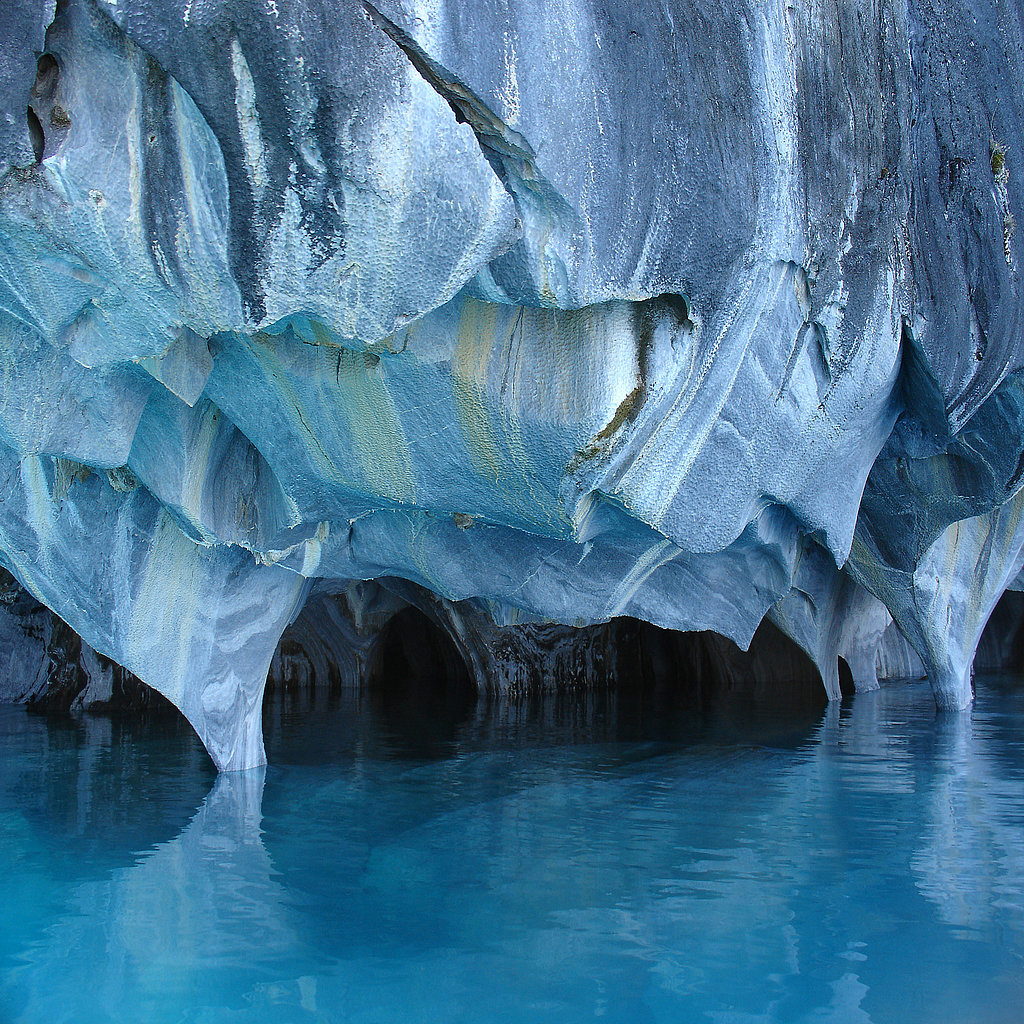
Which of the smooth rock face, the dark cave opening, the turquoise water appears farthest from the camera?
the dark cave opening

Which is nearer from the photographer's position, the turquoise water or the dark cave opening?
the turquoise water

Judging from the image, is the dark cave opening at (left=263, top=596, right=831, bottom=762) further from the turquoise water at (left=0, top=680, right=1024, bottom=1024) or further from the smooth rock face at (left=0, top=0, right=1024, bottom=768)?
the smooth rock face at (left=0, top=0, right=1024, bottom=768)

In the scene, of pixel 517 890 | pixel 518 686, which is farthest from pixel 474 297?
pixel 518 686

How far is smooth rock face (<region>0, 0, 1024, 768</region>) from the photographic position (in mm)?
2812

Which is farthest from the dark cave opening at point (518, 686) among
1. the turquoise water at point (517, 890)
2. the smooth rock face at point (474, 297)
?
the smooth rock face at point (474, 297)

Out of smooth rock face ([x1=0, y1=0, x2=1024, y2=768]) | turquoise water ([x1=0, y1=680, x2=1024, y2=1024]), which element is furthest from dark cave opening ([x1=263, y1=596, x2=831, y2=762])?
smooth rock face ([x1=0, y1=0, x2=1024, y2=768])

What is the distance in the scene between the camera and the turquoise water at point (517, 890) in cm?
256

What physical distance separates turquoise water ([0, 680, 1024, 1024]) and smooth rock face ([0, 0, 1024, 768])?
1270 millimetres

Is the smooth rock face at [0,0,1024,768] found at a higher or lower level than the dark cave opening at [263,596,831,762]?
higher

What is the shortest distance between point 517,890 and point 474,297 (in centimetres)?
232

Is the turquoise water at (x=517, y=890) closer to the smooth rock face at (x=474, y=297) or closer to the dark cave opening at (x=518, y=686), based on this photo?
the smooth rock face at (x=474, y=297)

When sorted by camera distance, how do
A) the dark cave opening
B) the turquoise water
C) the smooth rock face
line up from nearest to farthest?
the turquoise water, the smooth rock face, the dark cave opening

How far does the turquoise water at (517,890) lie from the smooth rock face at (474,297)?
4.17 ft

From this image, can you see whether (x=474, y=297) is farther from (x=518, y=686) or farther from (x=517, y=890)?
(x=518, y=686)
